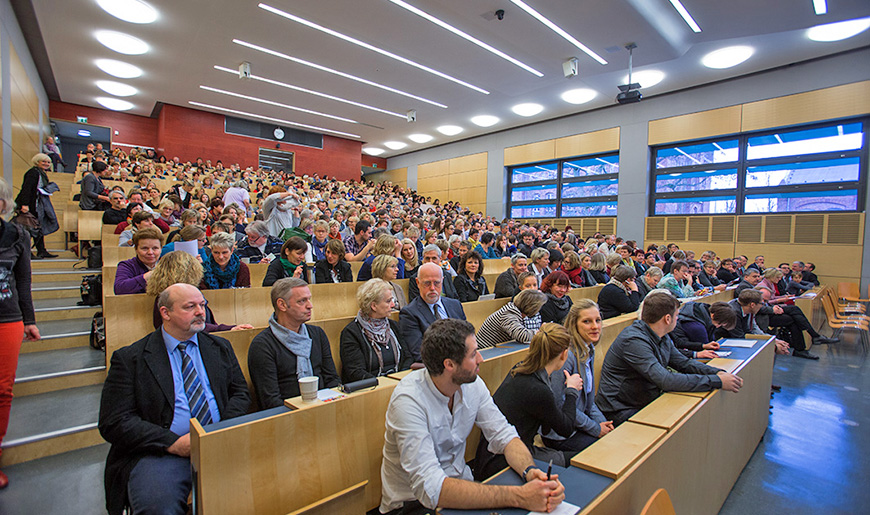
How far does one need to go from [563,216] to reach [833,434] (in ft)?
33.7

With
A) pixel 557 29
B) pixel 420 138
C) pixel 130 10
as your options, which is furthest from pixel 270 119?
pixel 557 29

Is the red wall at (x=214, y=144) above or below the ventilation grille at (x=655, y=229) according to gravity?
above

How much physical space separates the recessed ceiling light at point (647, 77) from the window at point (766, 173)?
185 cm

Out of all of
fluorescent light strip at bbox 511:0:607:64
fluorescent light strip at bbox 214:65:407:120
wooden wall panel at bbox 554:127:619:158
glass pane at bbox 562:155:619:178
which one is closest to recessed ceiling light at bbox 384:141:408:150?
fluorescent light strip at bbox 214:65:407:120

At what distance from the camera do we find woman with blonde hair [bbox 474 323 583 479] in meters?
1.71

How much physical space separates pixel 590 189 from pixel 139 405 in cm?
1244

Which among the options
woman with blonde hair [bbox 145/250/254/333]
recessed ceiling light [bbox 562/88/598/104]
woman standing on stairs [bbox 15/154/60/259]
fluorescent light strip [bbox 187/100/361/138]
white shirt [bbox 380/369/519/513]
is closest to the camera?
white shirt [bbox 380/369/519/513]

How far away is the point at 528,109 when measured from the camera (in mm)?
12047

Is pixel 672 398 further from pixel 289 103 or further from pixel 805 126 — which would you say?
pixel 289 103

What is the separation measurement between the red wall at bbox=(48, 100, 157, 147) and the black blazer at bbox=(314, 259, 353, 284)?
14.0m

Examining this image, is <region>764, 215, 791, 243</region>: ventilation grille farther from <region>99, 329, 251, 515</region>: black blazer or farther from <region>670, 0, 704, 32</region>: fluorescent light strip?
<region>99, 329, 251, 515</region>: black blazer

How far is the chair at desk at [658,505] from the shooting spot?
3.72ft

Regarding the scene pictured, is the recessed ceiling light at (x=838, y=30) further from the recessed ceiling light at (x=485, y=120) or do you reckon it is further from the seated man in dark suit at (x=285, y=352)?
the seated man in dark suit at (x=285, y=352)

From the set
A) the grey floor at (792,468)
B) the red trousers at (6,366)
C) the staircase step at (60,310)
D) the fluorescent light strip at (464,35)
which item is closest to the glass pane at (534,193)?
the fluorescent light strip at (464,35)
